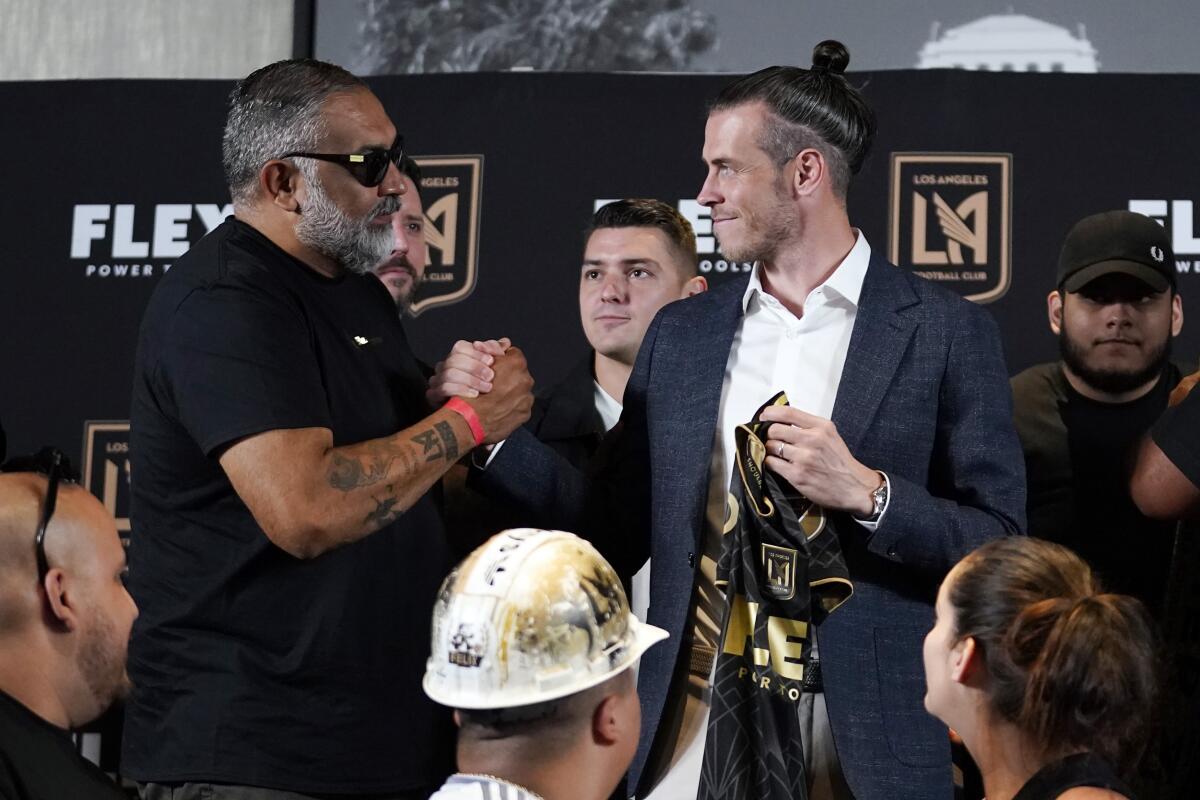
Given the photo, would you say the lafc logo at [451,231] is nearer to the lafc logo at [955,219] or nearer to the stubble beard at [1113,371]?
the lafc logo at [955,219]

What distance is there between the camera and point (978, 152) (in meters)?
4.34

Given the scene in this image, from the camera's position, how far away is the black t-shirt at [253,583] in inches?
97.2

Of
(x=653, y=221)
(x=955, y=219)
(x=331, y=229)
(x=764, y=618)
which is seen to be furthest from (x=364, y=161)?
(x=955, y=219)

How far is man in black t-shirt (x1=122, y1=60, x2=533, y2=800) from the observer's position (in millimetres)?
2459

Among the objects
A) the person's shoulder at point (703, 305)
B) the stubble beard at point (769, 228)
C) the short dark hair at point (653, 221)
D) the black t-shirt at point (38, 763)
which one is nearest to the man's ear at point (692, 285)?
the short dark hair at point (653, 221)

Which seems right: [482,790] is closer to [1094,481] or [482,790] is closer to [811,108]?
[811,108]

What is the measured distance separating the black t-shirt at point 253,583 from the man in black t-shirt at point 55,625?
147mm

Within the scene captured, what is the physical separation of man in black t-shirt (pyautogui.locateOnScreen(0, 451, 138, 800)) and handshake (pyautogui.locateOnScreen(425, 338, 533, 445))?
0.65 m

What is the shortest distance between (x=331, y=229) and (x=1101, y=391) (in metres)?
1.99

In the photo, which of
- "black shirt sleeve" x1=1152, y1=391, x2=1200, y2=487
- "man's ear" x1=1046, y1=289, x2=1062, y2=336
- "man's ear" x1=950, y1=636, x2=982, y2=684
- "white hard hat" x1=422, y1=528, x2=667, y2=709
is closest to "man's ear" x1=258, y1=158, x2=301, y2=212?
"white hard hat" x1=422, y1=528, x2=667, y2=709

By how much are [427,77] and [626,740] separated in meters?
3.09

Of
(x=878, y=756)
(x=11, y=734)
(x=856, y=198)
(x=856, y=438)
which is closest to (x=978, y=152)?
(x=856, y=198)

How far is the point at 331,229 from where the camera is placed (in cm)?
275

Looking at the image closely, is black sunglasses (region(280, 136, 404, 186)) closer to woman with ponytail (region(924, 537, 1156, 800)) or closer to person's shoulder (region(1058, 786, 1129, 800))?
woman with ponytail (region(924, 537, 1156, 800))
